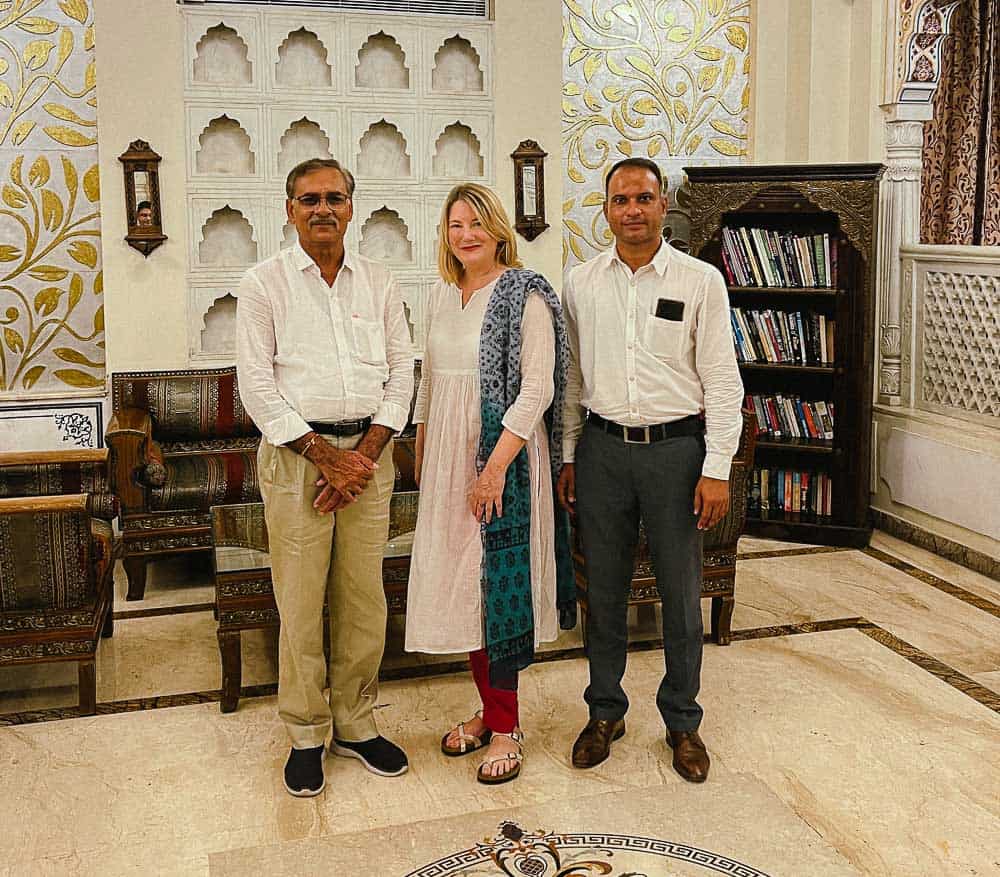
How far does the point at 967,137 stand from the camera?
19.4ft

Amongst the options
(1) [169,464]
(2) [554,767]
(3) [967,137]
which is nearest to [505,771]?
(2) [554,767]

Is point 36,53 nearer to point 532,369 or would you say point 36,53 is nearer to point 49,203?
point 49,203

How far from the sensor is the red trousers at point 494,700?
311 centimetres

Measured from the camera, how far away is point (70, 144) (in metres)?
5.35

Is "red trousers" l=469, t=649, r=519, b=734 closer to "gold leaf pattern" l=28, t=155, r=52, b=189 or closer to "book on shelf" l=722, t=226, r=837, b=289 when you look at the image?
"book on shelf" l=722, t=226, r=837, b=289

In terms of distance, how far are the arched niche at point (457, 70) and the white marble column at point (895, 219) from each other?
195 centimetres

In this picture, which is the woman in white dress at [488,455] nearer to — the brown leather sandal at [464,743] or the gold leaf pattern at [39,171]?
the brown leather sandal at [464,743]

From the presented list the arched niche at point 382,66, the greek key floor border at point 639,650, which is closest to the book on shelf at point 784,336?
the greek key floor border at point 639,650

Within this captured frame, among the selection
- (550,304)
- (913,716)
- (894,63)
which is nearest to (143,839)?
(550,304)

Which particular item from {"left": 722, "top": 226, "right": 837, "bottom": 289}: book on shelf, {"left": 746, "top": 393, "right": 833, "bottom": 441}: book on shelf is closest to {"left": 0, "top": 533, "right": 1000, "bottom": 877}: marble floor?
{"left": 746, "top": 393, "right": 833, "bottom": 441}: book on shelf

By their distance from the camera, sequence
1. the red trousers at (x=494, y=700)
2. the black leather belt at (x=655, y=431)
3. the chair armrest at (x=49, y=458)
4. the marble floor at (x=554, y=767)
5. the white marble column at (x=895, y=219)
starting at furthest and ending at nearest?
the white marble column at (x=895, y=219)
the chair armrest at (x=49, y=458)
the red trousers at (x=494, y=700)
the black leather belt at (x=655, y=431)
the marble floor at (x=554, y=767)

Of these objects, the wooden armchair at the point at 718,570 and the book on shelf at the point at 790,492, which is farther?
the book on shelf at the point at 790,492

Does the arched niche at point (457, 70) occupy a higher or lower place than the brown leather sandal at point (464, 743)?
higher

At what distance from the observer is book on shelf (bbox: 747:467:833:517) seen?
18.4ft
